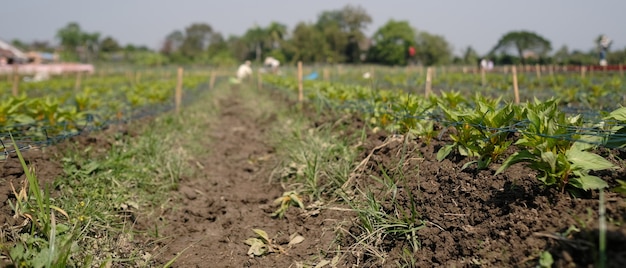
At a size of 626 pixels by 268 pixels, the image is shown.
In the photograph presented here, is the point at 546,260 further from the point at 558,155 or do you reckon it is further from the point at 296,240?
the point at 296,240

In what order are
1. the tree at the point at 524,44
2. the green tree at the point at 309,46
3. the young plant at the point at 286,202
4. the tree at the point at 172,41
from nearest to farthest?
the young plant at the point at 286,202 < the tree at the point at 524,44 < the green tree at the point at 309,46 < the tree at the point at 172,41

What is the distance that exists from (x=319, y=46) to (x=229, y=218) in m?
54.3

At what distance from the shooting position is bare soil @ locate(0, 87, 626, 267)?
1998 mm

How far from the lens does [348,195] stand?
369 centimetres

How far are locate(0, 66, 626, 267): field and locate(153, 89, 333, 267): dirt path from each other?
0.02 meters

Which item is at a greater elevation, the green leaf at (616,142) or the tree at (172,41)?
the tree at (172,41)

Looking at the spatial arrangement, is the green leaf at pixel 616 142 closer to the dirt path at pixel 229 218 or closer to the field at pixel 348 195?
the field at pixel 348 195

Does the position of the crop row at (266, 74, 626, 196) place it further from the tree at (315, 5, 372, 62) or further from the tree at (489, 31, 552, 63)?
the tree at (315, 5, 372, 62)

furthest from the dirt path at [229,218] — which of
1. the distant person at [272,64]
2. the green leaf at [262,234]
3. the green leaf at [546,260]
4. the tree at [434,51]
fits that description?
the tree at [434,51]

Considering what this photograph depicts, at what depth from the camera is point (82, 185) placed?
3676mm

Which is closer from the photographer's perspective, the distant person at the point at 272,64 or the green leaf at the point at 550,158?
the green leaf at the point at 550,158

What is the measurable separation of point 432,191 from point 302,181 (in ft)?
5.59

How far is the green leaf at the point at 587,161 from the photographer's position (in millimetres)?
2146

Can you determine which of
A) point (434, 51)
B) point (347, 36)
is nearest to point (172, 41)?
point (347, 36)
